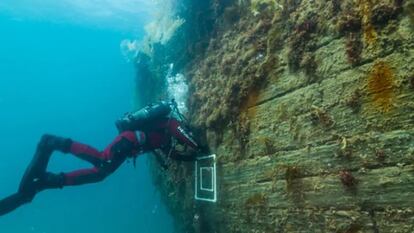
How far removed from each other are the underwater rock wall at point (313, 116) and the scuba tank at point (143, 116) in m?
0.78

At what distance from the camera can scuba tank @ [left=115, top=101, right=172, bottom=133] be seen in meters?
7.03

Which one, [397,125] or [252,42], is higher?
[252,42]

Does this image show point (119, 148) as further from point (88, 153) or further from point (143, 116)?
point (143, 116)

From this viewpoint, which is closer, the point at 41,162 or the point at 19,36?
the point at 41,162

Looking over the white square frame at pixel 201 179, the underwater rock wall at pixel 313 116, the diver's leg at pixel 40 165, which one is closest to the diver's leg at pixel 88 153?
the diver's leg at pixel 40 165

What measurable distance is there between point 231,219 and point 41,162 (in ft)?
11.8

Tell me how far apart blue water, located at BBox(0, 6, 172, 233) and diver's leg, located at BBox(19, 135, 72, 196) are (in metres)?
47.3

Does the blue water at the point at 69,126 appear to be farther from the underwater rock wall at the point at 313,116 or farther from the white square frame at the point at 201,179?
the underwater rock wall at the point at 313,116

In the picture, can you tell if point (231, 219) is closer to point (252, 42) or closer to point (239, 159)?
point (239, 159)

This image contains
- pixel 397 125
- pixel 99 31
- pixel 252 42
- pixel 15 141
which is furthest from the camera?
pixel 15 141

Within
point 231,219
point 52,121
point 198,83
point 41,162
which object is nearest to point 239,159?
point 231,219

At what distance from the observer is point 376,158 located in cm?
371

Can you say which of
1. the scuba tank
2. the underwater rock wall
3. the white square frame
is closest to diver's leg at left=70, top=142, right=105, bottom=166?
the scuba tank

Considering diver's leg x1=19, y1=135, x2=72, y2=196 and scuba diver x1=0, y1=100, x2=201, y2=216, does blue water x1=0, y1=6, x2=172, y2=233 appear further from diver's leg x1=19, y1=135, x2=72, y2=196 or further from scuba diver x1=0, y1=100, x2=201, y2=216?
scuba diver x1=0, y1=100, x2=201, y2=216
